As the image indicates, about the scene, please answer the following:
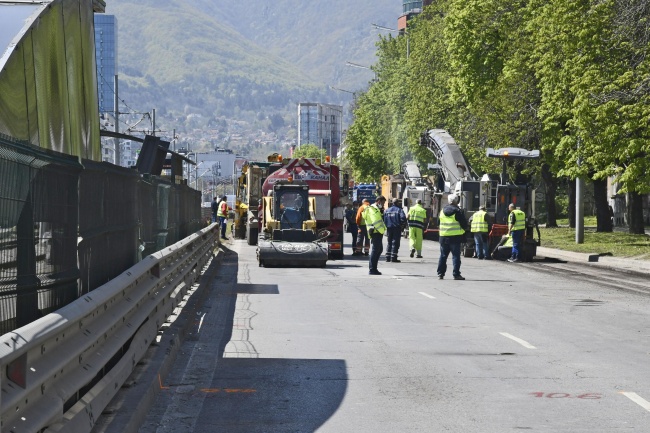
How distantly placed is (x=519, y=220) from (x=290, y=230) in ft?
26.3

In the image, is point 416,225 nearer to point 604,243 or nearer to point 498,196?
point 498,196

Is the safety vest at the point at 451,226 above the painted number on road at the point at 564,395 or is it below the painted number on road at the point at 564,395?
above

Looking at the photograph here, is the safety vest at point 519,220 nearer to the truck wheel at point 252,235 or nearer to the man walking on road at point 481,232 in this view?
the man walking on road at point 481,232

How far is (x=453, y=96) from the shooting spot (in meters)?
62.0

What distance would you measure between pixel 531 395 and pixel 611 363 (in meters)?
2.33

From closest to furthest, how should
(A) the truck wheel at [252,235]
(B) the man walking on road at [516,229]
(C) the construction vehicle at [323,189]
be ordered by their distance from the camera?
(C) the construction vehicle at [323,189] → (B) the man walking on road at [516,229] → (A) the truck wheel at [252,235]

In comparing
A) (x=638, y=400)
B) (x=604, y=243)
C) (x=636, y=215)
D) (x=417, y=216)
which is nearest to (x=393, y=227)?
(x=417, y=216)

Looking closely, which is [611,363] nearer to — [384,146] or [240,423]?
[240,423]

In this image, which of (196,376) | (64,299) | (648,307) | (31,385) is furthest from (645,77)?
(31,385)

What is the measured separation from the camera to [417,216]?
35.7m

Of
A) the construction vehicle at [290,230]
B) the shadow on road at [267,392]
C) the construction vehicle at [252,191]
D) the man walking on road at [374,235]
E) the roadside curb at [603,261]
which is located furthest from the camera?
the construction vehicle at [252,191]

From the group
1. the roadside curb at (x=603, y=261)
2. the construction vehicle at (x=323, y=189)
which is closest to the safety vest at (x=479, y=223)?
the roadside curb at (x=603, y=261)

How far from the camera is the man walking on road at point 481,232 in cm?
3691

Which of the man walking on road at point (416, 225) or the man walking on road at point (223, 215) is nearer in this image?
the man walking on road at point (416, 225)
